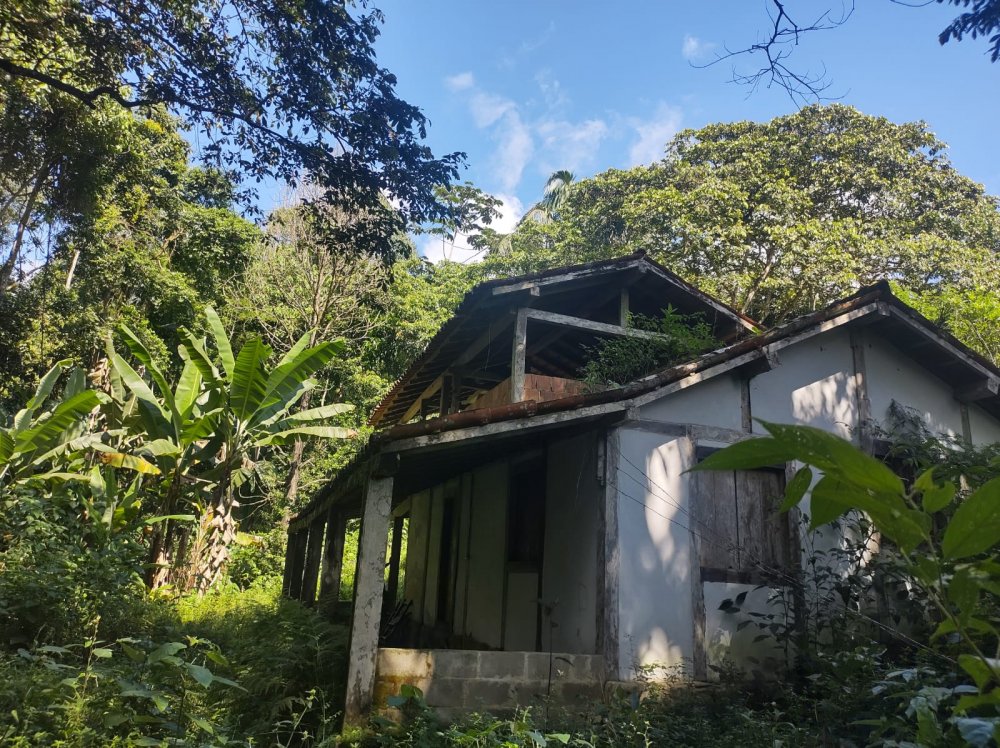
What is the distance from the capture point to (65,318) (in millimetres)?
19016

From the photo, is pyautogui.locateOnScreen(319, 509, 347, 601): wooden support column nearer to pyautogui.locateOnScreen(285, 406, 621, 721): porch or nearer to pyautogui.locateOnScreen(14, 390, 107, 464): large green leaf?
pyautogui.locateOnScreen(285, 406, 621, 721): porch

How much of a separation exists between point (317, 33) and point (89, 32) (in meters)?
2.67

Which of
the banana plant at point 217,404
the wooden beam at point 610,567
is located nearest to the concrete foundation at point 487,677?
the wooden beam at point 610,567

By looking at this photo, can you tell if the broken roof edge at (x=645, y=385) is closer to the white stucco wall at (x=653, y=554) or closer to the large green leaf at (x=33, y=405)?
the white stucco wall at (x=653, y=554)

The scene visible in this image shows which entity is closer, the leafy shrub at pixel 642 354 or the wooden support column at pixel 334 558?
the leafy shrub at pixel 642 354

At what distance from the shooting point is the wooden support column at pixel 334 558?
10.4m

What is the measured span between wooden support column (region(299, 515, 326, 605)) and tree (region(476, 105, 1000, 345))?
13124 millimetres

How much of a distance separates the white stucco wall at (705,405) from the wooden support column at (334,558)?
4910mm

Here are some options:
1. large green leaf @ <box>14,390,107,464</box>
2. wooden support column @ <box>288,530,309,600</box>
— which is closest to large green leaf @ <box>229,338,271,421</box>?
large green leaf @ <box>14,390,107,464</box>

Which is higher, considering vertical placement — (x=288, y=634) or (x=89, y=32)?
Answer: (x=89, y=32)

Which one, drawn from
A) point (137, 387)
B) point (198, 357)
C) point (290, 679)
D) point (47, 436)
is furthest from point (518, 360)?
point (47, 436)

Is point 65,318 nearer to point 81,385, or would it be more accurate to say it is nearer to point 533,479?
point 81,385

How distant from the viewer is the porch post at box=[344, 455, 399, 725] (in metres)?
6.30

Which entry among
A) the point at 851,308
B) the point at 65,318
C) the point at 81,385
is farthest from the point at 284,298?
the point at 851,308
